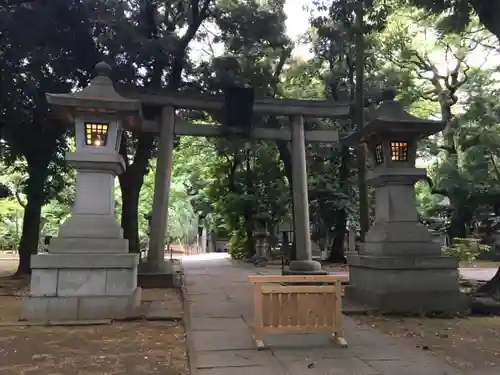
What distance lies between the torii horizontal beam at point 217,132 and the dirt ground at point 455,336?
6.10 metres

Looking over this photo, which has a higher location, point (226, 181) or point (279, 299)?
point (226, 181)

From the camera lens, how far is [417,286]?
24.1ft

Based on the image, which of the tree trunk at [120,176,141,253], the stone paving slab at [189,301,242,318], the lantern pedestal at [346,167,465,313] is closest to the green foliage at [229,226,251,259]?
the tree trunk at [120,176,141,253]

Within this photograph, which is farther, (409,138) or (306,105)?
(306,105)

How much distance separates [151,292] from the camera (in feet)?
31.6

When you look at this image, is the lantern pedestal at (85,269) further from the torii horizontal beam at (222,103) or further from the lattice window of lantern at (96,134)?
the torii horizontal beam at (222,103)

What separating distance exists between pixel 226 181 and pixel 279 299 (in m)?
17.6

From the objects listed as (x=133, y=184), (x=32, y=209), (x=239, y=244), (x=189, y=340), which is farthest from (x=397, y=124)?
(x=239, y=244)

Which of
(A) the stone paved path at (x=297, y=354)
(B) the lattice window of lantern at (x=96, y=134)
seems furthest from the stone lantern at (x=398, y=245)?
(B) the lattice window of lantern at (x=96, y=134)

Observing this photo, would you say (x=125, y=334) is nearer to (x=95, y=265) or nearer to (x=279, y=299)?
(x=95, y=265)

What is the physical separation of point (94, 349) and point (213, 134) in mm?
7195

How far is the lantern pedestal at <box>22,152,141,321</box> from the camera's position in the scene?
21.8 ft

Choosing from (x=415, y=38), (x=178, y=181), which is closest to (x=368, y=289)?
(x=415, y=38)

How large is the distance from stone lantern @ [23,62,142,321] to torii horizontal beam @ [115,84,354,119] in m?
2.82
